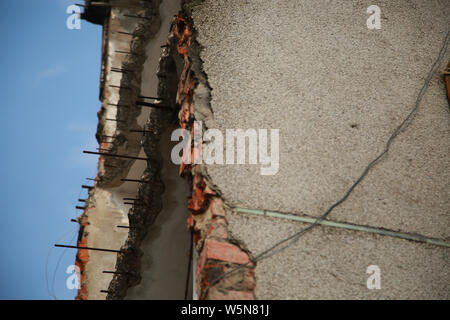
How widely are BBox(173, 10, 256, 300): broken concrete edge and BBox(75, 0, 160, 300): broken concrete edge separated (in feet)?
10.8

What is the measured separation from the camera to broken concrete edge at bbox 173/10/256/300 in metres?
2.09

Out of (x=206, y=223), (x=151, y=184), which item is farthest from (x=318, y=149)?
(x=151, y=184)

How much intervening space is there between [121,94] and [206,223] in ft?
13.6

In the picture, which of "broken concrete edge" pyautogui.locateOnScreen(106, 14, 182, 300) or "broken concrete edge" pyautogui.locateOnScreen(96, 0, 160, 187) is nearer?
"broken concrete edge" pyautogui.locateOnScreen(106, 14, 182, 300)

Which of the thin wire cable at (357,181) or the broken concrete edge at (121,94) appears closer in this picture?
the thin wire cable at (357,181)

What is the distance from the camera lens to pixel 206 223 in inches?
90.6

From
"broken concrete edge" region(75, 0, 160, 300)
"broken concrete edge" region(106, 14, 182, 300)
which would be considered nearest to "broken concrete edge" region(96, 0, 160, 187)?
"broken concrete edge" region(75, 0, 160, 300)

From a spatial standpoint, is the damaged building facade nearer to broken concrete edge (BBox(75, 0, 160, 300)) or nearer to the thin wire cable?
the thin wire cable

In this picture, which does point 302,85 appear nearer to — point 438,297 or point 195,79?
point 195,79

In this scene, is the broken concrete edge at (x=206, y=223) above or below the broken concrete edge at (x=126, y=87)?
below

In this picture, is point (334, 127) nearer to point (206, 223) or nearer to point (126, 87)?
point (206, 223)

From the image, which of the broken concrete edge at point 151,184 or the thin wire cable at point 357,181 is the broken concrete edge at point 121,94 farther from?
the thin wire cable at point 357,181

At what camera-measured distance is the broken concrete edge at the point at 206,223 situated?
2.09m

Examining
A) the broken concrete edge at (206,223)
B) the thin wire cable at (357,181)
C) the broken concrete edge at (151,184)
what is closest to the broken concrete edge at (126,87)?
the broken concrete edge at (151,184)
